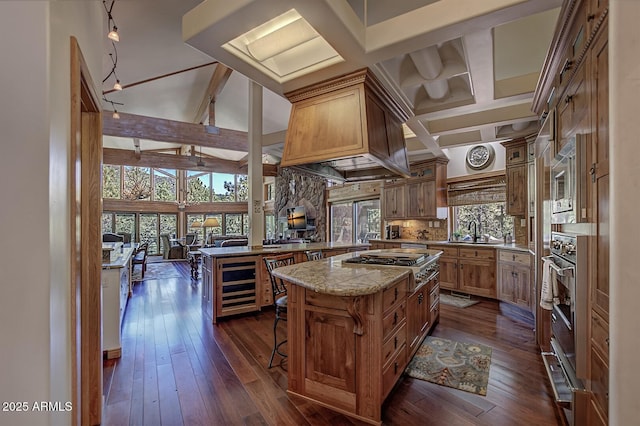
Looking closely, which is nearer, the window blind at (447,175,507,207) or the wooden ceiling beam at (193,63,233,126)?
the window blind at (447,175,507,207)

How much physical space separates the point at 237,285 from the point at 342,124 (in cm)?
273

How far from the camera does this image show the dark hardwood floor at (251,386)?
1.99 metres

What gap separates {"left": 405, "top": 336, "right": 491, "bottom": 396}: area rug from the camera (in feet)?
7.86

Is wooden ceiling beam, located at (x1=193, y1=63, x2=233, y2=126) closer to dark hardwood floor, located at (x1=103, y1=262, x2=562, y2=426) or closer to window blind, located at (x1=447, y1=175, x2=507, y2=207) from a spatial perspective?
dark hardwood floor, located at (x1=103, y1=262, x2=562, y2=426)

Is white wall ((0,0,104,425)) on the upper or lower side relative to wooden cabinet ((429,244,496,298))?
upper

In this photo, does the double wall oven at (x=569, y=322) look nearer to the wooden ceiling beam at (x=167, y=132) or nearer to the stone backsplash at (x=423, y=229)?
the stone backsplash at (x=423, y=229)

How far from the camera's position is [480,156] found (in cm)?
562

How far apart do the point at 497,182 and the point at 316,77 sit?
4.34 metres

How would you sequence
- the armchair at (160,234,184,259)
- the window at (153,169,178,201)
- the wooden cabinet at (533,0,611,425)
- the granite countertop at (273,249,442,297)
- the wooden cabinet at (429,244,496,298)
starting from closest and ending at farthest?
the wooden cabinet at (533,0,611,425) < the granite countertop at (273,249,442,297) < the wooden cabinet at (429,244,496,298) < the armchair at (160,234,184,259) < the window at (153,169,178,201)

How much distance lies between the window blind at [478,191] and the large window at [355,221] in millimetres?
2198

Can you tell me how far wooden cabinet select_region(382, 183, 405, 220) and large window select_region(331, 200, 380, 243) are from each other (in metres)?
0.94

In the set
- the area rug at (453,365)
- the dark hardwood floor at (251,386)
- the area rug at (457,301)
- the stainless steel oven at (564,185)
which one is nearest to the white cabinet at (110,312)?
the dark hardwood floor at (251,386)

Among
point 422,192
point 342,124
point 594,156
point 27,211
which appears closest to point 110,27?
point 342,124

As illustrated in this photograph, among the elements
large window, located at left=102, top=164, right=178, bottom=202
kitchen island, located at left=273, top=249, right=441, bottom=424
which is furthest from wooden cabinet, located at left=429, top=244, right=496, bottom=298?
large window, located at left=102, top=164, right=178, bottom=202
